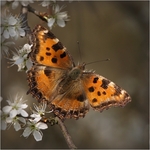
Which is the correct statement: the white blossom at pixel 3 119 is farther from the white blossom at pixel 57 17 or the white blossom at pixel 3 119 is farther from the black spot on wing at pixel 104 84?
the white blossom at pixel 57 17

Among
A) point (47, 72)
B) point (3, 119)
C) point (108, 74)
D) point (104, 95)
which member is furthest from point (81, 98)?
point (108, 74)

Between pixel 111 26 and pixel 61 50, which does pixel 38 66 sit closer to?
pixel 61 50

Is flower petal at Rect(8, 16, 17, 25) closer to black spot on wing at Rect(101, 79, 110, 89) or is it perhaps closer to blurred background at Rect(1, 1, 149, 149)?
black spot on wing at Rect(101, 79, 110, 89)

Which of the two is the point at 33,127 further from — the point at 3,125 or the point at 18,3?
the point at 18,3

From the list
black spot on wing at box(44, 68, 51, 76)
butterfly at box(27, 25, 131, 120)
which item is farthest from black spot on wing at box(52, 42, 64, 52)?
black spot on wing at box(44, 68, 51, 76)

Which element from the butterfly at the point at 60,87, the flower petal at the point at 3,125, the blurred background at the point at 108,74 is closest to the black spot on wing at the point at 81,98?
the butterfly at the point at 60,87

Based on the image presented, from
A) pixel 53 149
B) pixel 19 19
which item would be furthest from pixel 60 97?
pixel 53 149
